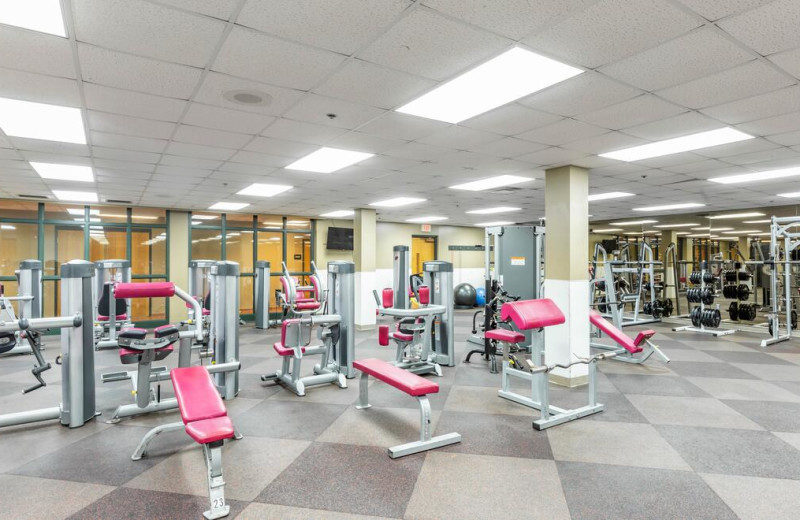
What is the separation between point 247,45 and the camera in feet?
7.16

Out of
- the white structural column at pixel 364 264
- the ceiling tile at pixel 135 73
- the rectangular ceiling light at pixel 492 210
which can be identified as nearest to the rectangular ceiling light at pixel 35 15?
the ceiling tile at pixel 135 73

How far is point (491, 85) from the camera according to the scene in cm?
268

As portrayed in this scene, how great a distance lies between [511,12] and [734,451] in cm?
343

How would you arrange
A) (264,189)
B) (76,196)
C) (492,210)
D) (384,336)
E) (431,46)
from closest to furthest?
(431,46) < (384,336) < (264,189) < (76,196) < (492,210)

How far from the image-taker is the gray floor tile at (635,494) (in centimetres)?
234

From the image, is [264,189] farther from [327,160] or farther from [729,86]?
[729,86]

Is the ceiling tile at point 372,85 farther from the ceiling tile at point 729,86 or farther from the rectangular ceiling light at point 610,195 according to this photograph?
the rectangular ceiling light at point 610,195

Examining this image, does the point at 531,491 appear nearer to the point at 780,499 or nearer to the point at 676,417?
the point at 780,499

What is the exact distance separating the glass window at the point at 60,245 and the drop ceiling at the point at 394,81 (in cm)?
403

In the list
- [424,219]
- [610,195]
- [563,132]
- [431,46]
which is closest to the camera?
[431,46]

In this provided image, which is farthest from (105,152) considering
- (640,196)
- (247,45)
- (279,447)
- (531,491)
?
(640,196)

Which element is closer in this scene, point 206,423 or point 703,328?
point 206,423

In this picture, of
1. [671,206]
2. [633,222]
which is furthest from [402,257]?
[633,222]

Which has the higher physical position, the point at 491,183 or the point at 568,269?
the point at 491,183
